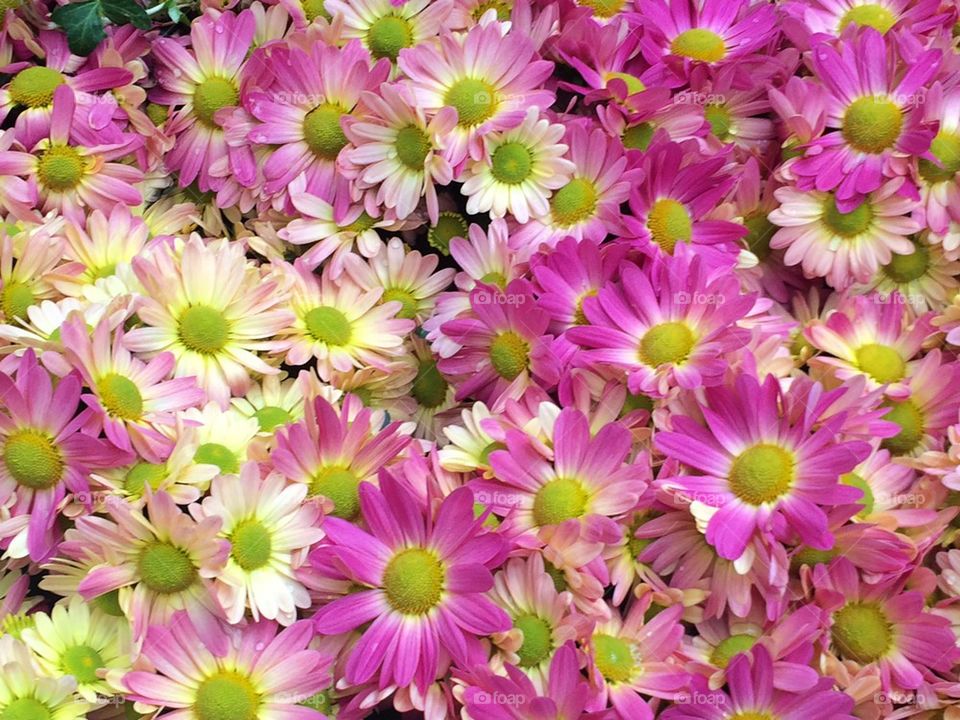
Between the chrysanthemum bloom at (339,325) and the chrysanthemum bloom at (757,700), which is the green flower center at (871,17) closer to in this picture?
the chrysanthemum bloom at (339,325)

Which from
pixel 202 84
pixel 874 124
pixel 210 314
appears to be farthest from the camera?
pixel 202 84

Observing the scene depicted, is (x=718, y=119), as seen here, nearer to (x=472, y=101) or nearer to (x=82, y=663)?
(x=472, y=101)

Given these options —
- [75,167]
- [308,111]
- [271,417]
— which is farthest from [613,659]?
[75,167]

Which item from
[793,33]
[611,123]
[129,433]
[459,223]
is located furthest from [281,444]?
[793,33]

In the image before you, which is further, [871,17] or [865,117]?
[871,17]

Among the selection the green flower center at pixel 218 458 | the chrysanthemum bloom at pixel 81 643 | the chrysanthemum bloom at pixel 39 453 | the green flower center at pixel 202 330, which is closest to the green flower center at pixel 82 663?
the chrysanthemum bloom at pixel 81 643

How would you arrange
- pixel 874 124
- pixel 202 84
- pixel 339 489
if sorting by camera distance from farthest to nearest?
pixel 202 84 → pixel 874 124 → pixel 339 489

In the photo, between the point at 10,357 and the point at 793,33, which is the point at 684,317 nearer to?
the point at 793,33
